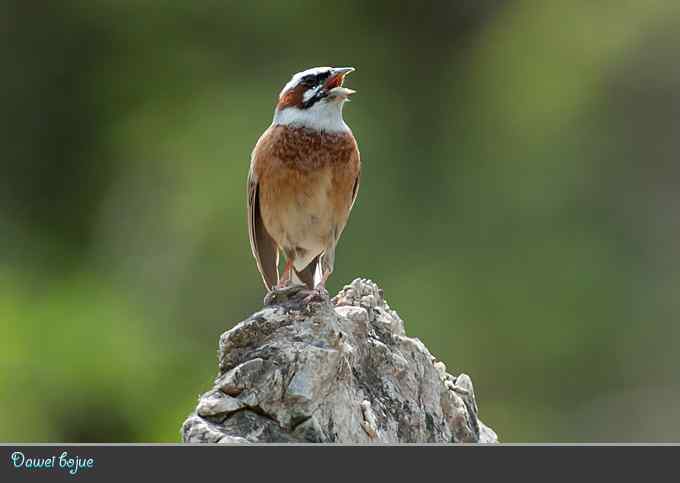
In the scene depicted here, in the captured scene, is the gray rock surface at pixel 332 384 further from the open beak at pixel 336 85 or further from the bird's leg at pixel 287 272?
the bird's leg at pixel 287 272

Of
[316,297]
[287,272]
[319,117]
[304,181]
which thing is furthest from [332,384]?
[287,272]

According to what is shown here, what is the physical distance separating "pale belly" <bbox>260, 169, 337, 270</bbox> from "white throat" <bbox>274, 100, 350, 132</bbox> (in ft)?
0.73

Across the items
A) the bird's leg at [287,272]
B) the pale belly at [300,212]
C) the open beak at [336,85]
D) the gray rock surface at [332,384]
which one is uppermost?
the open beak at [336,85]

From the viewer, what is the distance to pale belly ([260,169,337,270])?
641 centimetres

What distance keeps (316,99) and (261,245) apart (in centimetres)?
98

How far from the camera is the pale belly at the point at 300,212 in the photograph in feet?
21.0

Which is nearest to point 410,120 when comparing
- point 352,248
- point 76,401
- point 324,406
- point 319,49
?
point 319,49

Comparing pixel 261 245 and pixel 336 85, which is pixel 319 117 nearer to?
pixel 336 85

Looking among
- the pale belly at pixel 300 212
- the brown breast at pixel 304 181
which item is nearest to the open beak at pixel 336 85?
the brown breast at pixel 304 181

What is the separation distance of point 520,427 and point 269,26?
16.2 ft

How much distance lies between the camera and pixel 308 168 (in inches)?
252

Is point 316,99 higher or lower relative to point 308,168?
higher

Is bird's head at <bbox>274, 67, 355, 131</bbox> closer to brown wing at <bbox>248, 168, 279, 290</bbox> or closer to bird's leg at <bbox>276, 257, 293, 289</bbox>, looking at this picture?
brown wing at <bbox>248, 168, 279, 290</bbox>

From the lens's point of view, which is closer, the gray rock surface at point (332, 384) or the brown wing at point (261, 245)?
the gray rock surface at point (332, 384)
